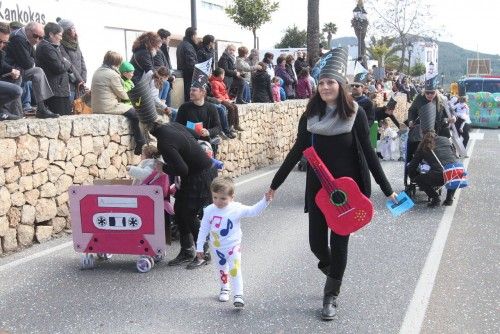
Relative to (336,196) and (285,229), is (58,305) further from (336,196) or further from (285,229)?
(285,229)

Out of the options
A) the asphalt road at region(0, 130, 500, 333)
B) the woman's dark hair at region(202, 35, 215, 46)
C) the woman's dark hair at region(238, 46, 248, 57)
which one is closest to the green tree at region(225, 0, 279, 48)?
the woman's dark hair at region(238, 46, 248, 57)

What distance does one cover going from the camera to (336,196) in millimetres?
4859

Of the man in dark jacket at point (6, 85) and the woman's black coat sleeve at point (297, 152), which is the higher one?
A: the man in dark jacket at point (6, 85)

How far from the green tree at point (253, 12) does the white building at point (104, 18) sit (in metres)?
2.42

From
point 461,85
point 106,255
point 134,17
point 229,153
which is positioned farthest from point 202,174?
point 461,85

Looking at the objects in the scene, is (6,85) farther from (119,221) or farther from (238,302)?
(238,302)

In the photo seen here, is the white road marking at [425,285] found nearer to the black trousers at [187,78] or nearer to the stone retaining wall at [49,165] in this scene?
the stone retaining wall at [49,165]

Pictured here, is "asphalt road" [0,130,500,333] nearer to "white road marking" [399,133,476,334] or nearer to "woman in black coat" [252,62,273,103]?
"white road marking" [399,133,476,334]

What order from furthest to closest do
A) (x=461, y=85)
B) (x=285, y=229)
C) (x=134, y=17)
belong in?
(x=461, y=85)
(x=134, y=17)
(x=285, y=229)

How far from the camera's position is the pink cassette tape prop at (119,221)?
6.31m

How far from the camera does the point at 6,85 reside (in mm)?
7410

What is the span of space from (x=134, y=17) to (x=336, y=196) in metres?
25.5

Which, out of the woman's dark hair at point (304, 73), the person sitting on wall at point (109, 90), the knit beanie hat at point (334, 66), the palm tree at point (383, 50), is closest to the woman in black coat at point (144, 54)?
the person sitting on wall at point (109, 90)

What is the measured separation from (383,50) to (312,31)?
49470 mm
